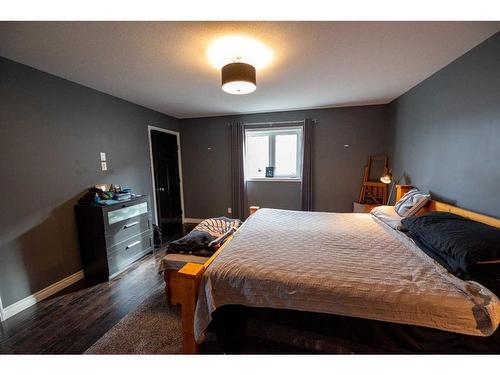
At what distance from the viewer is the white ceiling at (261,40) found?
4.63ft

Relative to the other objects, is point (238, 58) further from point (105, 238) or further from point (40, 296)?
point (40, 296)

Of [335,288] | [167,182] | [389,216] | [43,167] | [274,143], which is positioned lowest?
[335,288]

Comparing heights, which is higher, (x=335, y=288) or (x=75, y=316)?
(x=335, y=288)

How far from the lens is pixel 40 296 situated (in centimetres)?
199

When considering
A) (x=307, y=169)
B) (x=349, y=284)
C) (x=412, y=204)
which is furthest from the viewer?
(x=307, y=169)

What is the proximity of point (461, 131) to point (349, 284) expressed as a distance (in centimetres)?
190

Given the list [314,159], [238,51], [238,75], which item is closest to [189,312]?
[238,75]

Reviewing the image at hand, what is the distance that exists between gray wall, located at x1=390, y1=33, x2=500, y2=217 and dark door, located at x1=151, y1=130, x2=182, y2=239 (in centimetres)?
408

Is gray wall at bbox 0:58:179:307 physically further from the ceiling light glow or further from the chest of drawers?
the ceiling light glow

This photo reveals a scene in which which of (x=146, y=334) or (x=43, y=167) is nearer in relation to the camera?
(x=146, y=334)

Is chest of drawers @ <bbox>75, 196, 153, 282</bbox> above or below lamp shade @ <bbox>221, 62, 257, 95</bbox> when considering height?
below

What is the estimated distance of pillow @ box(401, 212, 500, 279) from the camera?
109 cm

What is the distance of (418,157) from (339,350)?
2.52m

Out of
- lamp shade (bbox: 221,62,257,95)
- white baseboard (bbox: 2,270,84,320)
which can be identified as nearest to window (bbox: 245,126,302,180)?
Result: lamp shade (bbox: 221,62,257,95)
